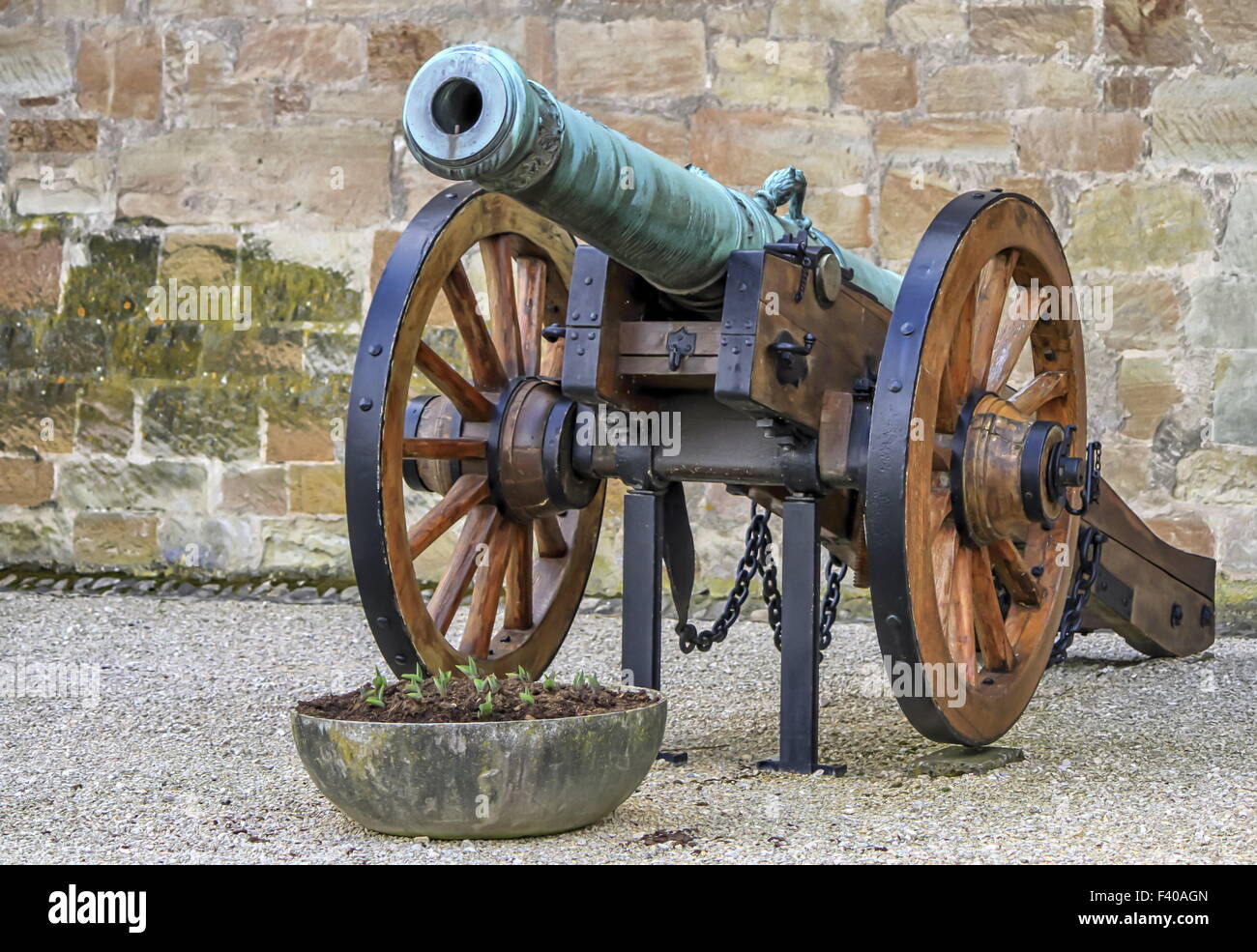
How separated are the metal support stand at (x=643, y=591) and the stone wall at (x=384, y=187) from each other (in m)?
2.69

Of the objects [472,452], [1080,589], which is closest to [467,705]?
[472,452]

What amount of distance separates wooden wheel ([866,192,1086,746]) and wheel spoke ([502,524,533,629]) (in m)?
1.12

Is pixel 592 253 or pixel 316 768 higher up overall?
pixel 592 253

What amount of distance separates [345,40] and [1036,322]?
12.0 feet

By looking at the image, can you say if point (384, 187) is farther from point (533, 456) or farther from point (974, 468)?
point (974, 468)

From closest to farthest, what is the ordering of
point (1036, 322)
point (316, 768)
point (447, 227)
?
1. point (316, 768)
2. point (447, 227)
3. point (1036, 322)

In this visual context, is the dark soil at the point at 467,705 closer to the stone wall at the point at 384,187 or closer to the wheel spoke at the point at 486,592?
the wheel spoke at the point at 486,592

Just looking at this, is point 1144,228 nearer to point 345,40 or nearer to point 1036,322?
point 1036,322

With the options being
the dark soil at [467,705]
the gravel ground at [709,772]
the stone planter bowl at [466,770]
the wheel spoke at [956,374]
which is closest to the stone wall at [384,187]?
the gravel ground at [709,772]

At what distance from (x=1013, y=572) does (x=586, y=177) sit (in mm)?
1591

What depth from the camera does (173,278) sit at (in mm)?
6668

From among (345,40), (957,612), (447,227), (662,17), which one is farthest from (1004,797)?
(345,40)

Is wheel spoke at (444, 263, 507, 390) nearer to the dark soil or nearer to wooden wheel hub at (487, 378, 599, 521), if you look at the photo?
wooden wheel hub at (487, 378, 599, 521)

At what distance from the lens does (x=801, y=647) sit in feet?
11.5
